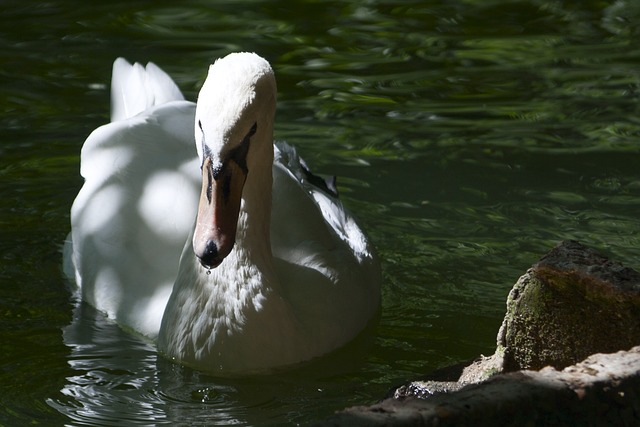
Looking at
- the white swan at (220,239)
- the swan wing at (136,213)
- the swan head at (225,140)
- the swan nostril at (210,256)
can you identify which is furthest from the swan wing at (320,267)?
the swan nostril at (210,256)

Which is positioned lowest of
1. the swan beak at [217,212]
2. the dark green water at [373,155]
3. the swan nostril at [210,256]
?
the dark green water at [373,155]

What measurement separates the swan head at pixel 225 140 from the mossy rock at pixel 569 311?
3.47ft

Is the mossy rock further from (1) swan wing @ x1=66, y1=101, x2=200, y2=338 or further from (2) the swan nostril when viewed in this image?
(1) swan wing @ x1=66, y1=101, x2=200, y2=338

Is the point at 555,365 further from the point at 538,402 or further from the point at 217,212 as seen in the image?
the point at 217,212

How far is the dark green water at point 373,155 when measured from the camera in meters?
4.96

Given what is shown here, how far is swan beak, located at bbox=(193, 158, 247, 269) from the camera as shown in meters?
4.31

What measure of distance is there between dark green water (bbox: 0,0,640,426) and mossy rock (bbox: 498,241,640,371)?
924 millimetres

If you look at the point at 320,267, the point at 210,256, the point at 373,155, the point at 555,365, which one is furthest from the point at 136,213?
the point at 555,365

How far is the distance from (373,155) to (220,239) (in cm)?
314

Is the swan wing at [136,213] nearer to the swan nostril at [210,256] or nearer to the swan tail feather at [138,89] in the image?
the swan tail feather at [138,89]


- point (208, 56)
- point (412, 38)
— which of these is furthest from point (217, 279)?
point (412, 38)

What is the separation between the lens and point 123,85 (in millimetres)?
6848

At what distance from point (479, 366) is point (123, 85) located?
3.38 metres

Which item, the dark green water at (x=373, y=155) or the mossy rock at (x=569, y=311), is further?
the dark green water at (x=373, y=155)
